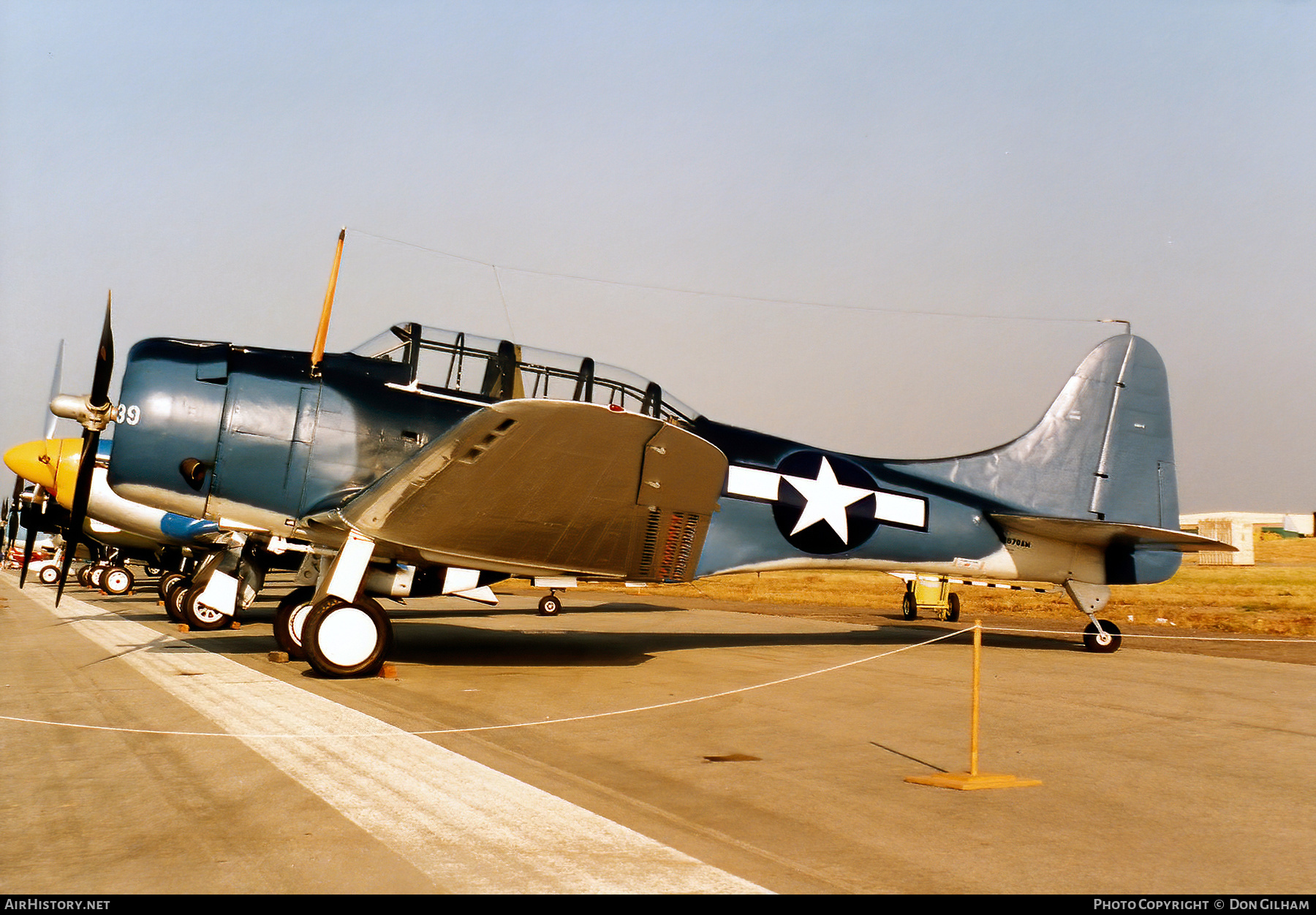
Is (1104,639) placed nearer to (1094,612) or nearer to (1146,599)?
(1094,612)

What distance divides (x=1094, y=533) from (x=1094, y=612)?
110 cm

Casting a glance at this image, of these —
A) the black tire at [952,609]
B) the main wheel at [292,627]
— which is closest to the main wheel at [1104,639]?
the black tire at [952,609]

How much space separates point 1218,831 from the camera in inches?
157

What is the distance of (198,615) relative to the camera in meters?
14.4

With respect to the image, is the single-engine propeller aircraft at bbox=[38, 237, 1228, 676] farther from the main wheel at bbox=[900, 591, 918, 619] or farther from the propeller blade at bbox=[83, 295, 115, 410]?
the main wheel at bbox=[900, 591, 918, 619]

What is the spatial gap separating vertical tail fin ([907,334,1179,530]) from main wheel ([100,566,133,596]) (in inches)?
918

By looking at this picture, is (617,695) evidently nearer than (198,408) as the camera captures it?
Yes

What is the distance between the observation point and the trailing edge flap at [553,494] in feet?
22.7

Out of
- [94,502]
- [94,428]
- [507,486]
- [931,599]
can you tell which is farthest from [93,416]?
[931,599]

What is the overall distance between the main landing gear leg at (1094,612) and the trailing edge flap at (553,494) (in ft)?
19.5

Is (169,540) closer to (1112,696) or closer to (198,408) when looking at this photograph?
(198,408)
